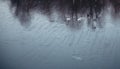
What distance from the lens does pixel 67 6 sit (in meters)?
3.46

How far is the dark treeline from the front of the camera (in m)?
3.44

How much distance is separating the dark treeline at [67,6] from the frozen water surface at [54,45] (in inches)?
5.2

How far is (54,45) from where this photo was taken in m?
3.50

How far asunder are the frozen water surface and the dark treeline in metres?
0.13

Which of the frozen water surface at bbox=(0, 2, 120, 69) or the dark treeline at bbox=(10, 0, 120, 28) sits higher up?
the dark treeline at bbox=(10, 0, 120, 28)

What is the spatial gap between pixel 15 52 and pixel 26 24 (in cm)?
50

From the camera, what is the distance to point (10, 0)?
3.46 meters

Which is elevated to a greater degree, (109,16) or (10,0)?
(10,0)

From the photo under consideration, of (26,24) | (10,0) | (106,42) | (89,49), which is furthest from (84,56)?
(10,0)

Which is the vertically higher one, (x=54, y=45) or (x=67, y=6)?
(x=67, y=6)

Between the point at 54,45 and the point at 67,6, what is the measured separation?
2.18 ft

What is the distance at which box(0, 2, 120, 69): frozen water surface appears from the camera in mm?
3461

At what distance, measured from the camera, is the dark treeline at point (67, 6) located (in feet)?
11.3

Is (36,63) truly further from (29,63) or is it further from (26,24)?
(26,24)
